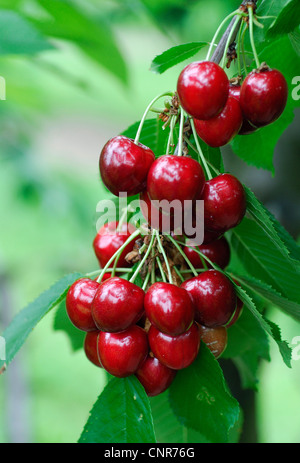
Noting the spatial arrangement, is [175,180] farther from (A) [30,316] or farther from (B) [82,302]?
(A) [30,316]

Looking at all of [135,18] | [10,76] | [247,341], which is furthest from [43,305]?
[135,18]

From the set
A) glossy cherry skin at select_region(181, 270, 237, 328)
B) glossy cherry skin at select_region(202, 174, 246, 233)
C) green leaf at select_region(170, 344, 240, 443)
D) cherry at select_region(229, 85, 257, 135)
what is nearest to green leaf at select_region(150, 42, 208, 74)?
cherry at select_region(229, 85, 257, 135)

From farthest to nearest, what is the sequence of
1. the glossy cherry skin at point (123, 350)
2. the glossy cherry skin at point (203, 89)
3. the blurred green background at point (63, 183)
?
the blurred green background at point (63, 183) → the glossy cherry skin at point (123, 350) → the glossy cherry skin at point (203, 89)

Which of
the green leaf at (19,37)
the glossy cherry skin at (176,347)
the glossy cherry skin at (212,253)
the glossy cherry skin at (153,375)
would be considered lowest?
the glossy cherry skin at (153,375)

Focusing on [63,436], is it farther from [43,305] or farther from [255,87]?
[255,87]

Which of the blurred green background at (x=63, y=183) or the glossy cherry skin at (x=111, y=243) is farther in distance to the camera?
the blurred green background at (x=63, y=183)

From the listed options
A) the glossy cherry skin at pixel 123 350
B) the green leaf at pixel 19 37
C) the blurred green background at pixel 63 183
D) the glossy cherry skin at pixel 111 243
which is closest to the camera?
the glossy cherry skin at pixel 123 350

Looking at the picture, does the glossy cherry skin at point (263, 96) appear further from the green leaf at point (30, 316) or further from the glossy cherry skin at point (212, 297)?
the green leaf at point (30, 316)

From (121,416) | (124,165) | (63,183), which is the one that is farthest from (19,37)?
(63,183)

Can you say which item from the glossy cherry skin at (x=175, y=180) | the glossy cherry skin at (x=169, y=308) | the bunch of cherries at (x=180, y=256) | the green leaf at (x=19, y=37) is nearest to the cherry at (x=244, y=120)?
the bunch of cherries at (x=180, y=256)
